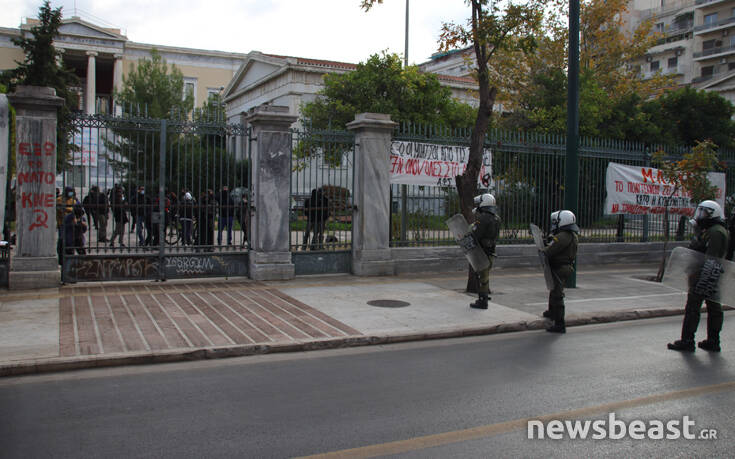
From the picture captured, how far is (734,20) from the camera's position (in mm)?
59281

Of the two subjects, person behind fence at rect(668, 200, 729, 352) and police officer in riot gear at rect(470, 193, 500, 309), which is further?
police officer in riot gear at rect(470, 193, 500, 309)

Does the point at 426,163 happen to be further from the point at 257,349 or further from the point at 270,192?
the point at 257,349

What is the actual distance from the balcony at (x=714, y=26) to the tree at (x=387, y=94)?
163 ft

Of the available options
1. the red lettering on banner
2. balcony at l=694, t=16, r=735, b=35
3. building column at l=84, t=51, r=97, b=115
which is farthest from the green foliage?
balcony at l=694, t=16, r=735, b=35

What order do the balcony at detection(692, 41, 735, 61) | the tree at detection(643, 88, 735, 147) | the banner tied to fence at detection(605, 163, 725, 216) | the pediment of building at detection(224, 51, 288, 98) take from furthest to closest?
the balcony at detection(692, 41, 735, 61) → the pediment of building at detection(224, 51, 288, 98) → the tree at detection(643, 88, 735, 147) → the banner tied to fence at detection(605, 163, 725, 216)

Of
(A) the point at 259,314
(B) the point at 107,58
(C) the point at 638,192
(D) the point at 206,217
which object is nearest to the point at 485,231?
(A) the point at 259,314

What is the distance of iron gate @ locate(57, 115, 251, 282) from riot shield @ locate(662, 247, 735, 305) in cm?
758

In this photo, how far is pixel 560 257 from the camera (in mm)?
8172

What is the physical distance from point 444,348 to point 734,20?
220 feet

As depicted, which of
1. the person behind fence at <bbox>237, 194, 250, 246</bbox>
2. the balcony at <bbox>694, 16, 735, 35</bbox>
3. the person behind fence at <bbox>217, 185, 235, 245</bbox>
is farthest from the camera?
the balcony at <bbox>694, 16, 735, 35</bbox>

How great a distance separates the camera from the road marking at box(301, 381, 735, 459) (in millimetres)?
4094

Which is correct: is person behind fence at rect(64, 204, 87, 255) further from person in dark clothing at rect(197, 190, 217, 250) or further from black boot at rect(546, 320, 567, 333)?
black boot at rect(546, 320, 567, 333)

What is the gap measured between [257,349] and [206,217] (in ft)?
15.8

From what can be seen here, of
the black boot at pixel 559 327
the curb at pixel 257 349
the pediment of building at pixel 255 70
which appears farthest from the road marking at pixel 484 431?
the pediment of building at pixel 255 70
